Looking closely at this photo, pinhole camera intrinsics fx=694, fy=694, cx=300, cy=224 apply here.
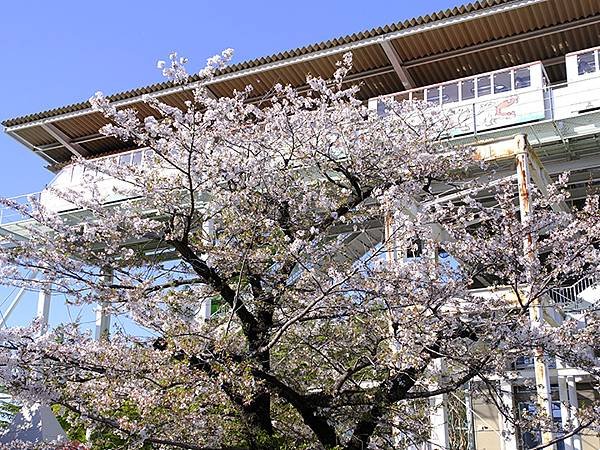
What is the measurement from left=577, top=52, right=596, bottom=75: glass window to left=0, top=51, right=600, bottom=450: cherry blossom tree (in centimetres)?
634

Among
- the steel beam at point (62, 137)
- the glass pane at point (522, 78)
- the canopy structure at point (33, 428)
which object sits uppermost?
the steel beam at point (62, 137)

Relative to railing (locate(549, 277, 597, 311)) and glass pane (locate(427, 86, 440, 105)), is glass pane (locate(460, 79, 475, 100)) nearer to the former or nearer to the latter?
glass pane (locate(427, 86, 440, 105))

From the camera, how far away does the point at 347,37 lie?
14.0m

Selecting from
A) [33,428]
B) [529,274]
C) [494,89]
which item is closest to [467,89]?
[494,89]

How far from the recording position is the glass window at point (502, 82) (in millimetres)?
12438

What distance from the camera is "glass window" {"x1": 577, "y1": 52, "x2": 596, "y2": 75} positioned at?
1215 centimetres

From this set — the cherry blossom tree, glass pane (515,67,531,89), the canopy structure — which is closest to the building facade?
glass pane (515,67,531,89)

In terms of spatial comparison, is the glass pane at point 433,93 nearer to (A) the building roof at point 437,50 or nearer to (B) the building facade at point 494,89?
(B) the building facade at point 494,89

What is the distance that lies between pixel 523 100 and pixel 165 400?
28.8 feet

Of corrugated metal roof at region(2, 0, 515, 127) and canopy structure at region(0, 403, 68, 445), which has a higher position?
corrugated metal roof at region(2, 0, 515, 127)

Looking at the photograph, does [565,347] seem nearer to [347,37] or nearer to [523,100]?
[523,100]

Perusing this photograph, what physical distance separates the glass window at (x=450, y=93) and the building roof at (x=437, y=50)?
1.21 m

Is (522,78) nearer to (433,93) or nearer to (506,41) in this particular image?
(433,93)

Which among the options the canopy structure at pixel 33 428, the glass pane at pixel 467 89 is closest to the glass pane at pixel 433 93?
the glass pane at pixel 467 89
